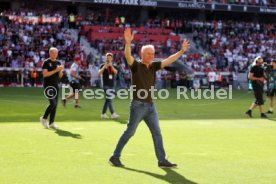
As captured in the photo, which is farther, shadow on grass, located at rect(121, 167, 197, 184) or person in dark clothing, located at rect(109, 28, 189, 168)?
person in dark clothing, located at rect(109, 28, 189, 168)

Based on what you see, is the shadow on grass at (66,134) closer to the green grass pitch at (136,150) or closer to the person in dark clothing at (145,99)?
the green grass pitch at (136,150)

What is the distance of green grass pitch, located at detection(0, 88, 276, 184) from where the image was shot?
786cm

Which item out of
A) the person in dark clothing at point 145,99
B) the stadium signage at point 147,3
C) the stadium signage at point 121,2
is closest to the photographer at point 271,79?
the person in dark clothing at point 145,99

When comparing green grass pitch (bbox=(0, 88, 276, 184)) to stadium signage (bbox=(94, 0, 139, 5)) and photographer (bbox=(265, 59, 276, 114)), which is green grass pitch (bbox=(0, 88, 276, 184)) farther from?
stadium signage (bbox=(94, 0, 139, 5))

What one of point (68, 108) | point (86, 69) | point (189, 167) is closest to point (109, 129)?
point (189, 167)

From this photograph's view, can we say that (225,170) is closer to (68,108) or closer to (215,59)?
(68,108)

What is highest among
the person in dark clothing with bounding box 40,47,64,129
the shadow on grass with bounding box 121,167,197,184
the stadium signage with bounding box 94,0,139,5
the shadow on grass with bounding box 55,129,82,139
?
the stadium signage with bounding box 94,0,139,5

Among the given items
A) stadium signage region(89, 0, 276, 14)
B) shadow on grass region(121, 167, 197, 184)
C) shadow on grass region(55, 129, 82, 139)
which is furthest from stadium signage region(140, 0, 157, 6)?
shadow on grass region(121, 167, 197, 184)

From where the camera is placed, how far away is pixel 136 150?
1045 centimetres

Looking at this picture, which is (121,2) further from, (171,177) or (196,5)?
(171,177)

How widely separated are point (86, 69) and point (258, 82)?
1946cm

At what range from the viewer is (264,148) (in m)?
11.0

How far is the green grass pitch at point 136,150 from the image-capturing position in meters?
7.86

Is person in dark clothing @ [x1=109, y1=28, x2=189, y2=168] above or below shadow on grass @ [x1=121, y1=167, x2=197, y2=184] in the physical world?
above
